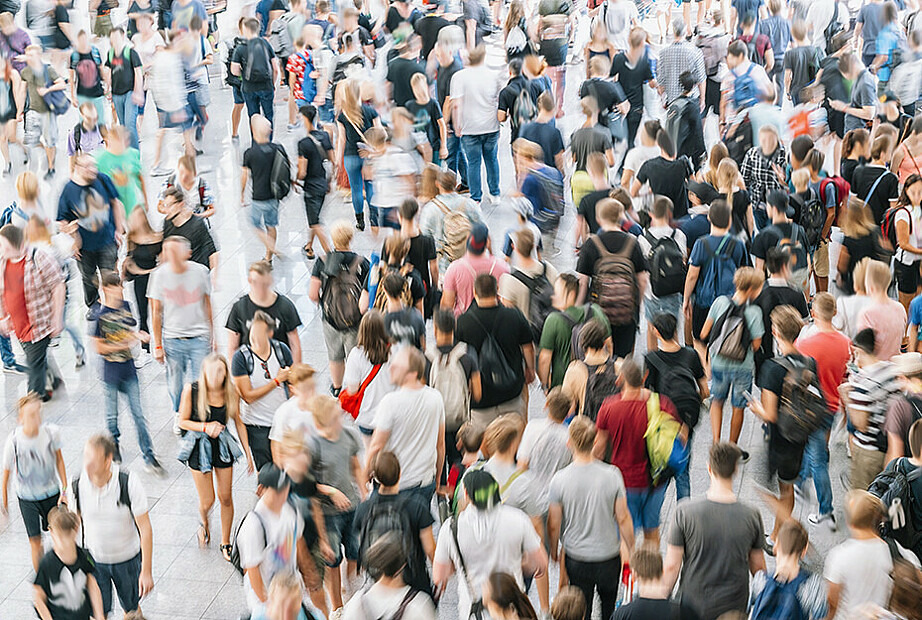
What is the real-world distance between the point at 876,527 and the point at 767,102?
21.9 ft

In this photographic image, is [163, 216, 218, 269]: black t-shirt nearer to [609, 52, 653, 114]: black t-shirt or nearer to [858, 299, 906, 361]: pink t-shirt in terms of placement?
[858, 299, 906, 361]: pink t-shirt

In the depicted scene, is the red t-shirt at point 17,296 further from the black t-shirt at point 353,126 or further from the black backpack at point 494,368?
the black t-shirt at point 353,126

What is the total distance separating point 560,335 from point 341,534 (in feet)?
6.42

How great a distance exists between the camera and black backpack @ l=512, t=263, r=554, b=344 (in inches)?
304

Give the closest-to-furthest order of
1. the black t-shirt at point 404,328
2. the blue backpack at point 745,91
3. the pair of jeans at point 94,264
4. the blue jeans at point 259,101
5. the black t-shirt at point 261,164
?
the black t-shirt at point 404,328 → the pair of jeans at point 94,264 → the black t-shirt at point 261,164 → the blue backpack at point 745,91 → the blue jeans at point 259,101

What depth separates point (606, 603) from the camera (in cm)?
605

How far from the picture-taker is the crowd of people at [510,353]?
557 centimetres

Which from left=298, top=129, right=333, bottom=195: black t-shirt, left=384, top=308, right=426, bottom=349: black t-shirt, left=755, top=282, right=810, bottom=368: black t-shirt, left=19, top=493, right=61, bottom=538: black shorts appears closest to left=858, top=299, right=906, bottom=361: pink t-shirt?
left=755, top=282, right=810, bottom=368: black t-shirt

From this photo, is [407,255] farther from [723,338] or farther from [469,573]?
[469,573]

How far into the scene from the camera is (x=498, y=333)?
7.07 metres

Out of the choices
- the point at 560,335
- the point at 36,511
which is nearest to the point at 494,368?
the point at 560,335

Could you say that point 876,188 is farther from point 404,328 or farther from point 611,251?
point 404,328

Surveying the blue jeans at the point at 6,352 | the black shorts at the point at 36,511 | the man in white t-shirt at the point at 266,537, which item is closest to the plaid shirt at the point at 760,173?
the man in white t-shirt at the point at 266,537

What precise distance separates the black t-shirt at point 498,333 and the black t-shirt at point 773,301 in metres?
1.64
